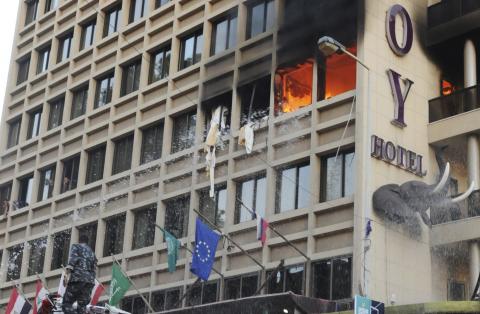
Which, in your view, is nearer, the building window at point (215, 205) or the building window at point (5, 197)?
the building window at point (215, 205)

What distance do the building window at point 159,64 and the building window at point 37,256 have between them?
28.6ft

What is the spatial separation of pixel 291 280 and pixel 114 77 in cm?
1521

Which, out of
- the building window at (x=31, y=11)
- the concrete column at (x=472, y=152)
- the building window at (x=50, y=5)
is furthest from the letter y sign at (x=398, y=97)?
the building window at (x=31, y=11)

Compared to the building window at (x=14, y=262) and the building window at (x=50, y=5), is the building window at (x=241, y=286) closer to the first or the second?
the building window at (x=14, y=262)

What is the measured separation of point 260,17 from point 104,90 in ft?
33.7

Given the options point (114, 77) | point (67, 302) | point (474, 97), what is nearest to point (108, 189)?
point (114, 77)

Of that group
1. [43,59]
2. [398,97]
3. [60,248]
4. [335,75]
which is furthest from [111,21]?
[398,97]

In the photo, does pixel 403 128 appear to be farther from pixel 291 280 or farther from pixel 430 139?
pixel 291 280

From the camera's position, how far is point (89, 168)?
40688mm

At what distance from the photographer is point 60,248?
132 ft

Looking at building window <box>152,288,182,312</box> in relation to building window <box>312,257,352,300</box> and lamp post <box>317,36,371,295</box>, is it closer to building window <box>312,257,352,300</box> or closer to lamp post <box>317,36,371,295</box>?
building window <box>312,257,352,300</box>

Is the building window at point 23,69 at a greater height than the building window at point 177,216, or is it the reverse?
the building window at point 23,69

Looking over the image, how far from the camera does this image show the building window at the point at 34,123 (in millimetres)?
45688

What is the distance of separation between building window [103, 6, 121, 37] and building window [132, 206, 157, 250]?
9.83 metres
